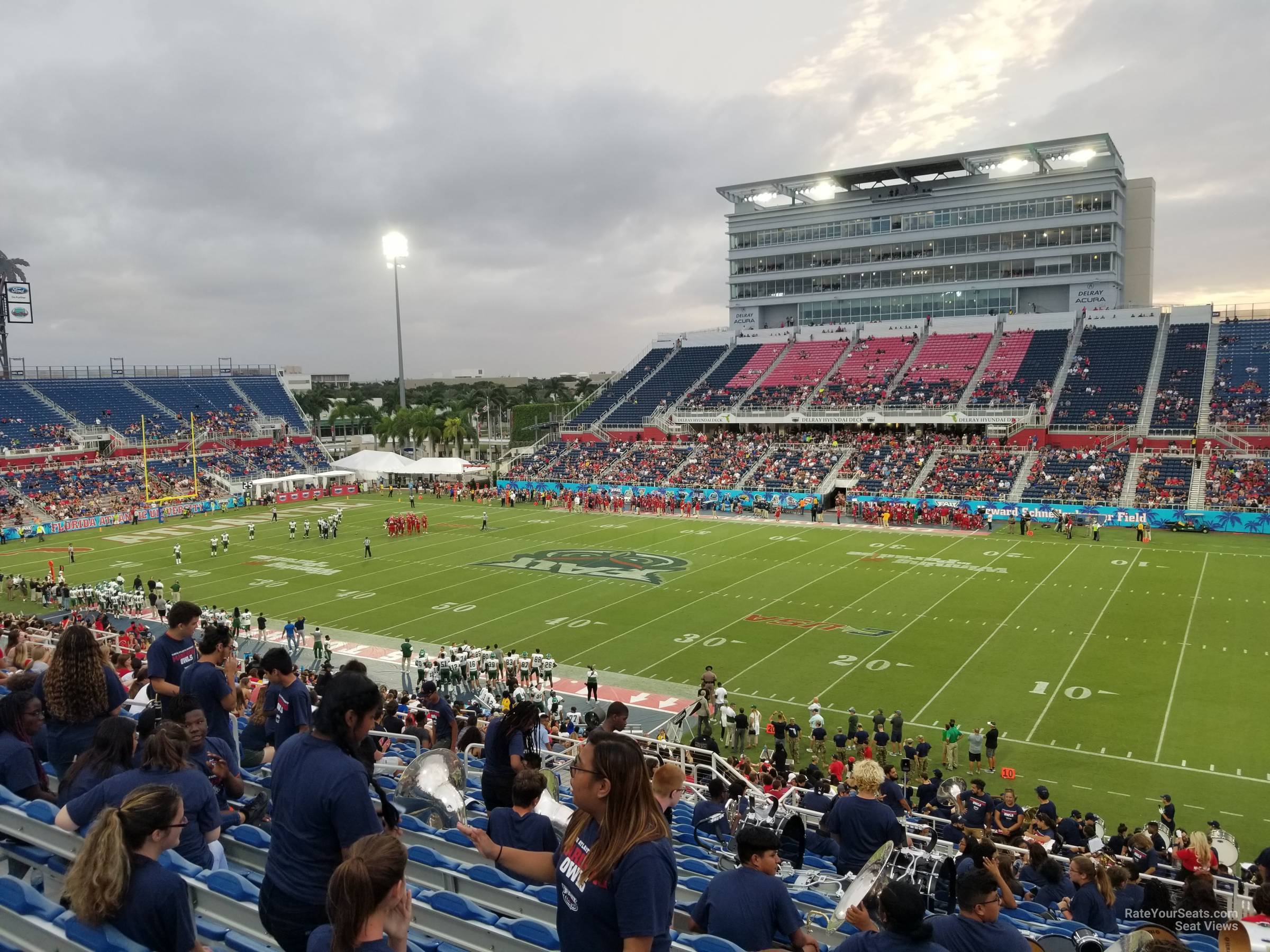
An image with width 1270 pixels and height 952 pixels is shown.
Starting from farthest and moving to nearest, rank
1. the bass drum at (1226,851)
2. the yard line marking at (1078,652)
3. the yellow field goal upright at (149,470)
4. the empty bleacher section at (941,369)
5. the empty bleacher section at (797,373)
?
1. the empty bleacher section at (797,373)
2. the empty bleacher section at (941,369)
3. the yellow field goal upright at (149,470)
4. the yard line marking at (1078,652)
5. the bass drum at (1226,851)

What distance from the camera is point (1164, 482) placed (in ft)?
146

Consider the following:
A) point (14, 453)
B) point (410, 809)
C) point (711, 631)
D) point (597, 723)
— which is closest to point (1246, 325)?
point (711, 631)

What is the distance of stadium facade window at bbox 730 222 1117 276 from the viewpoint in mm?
64125

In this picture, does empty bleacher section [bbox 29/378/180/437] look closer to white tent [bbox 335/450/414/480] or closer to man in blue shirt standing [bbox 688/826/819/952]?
white tent [bbox 335/450/414/480]

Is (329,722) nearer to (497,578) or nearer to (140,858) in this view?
(140,858)

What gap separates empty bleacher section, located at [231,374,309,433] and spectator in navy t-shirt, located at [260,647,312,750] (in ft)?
242

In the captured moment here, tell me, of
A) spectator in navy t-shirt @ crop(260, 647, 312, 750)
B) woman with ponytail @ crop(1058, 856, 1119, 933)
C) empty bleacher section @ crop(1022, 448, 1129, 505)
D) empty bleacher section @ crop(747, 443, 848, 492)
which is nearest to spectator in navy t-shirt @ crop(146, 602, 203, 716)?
spectator in navy t-shirt @ crop(260, 647, 312, 750)

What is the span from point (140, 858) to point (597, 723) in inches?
350

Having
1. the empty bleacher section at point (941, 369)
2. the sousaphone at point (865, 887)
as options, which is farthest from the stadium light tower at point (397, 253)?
the sousaphone at point (865, 887)

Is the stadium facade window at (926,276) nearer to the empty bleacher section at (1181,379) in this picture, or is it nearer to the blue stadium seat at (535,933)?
the empty bleacher section at (1181,379)

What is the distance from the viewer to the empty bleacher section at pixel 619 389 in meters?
70.7

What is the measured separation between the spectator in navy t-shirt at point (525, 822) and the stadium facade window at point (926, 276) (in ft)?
229

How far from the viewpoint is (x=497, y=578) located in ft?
108

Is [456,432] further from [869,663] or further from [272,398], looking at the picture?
[869,663]
